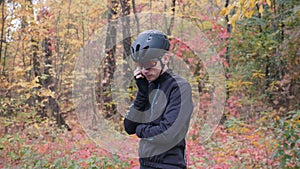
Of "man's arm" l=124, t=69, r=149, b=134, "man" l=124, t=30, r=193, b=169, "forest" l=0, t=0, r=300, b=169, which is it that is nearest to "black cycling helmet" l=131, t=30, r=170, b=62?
"man" l=124, t=30, r=193, b=169

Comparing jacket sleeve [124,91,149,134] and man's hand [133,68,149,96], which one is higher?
man's hand [133,68,149,96]

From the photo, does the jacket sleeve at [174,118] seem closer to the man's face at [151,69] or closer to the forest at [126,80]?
the man's face at [151,69]

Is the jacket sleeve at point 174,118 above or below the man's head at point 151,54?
below

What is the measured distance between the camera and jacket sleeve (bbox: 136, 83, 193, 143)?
5.51ft

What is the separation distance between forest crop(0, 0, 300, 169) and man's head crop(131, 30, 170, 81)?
1.60m

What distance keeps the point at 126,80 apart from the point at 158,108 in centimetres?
491

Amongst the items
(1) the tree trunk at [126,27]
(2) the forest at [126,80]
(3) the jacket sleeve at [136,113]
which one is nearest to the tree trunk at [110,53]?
(2) the forest at [126,80]

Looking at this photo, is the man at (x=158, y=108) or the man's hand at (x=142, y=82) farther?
the man's hand at (x=142, y=82)

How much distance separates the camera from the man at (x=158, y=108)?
5.58 ft

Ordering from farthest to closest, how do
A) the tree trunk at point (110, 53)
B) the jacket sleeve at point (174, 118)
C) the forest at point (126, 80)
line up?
1. the tree trunk at point (110, 53)
2. the forest at point (126, 80)
3. the jacket sleeve at point (174, 118)

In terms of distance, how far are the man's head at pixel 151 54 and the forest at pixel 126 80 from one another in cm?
160

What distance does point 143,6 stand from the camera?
33.6 feet

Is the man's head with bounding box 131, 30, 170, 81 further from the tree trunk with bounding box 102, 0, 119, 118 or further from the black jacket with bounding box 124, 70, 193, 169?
the tree trunk with bounding box 102, 0, 119, 118

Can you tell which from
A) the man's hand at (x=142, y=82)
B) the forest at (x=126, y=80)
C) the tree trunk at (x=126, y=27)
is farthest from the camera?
the tree trunk at (x=126, y=27)
